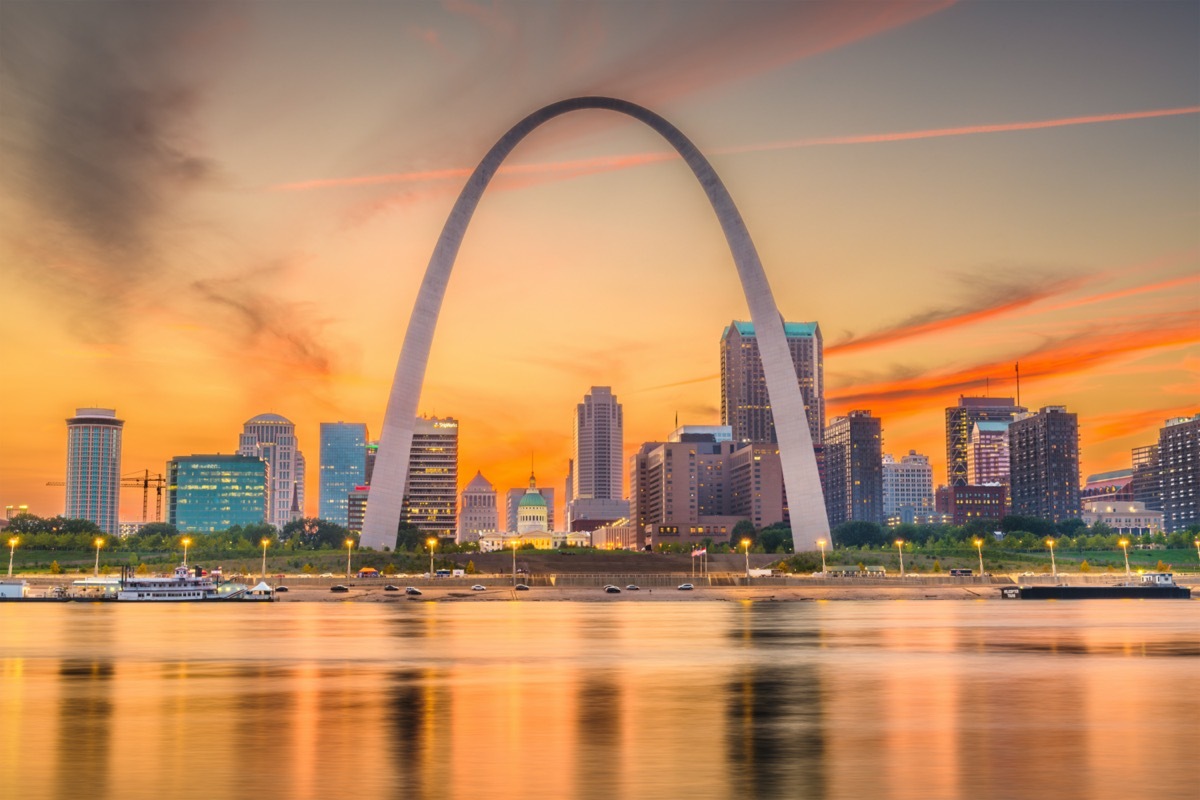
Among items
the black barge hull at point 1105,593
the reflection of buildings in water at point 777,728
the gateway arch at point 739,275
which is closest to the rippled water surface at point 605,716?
the reflection of buildings in water at point 777,728

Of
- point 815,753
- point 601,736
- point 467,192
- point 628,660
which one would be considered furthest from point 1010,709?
point 467,192

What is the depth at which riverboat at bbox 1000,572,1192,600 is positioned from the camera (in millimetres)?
91688

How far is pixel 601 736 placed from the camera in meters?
19.4

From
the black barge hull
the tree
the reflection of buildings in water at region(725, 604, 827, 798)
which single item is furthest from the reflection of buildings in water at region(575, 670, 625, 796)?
the tree

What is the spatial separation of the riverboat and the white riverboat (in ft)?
201

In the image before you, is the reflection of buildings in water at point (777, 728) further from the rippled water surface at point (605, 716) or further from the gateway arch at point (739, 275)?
the gateway arch at point (739, 275)

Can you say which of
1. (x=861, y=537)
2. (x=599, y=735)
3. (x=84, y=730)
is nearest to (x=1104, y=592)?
(x=599, y=735)

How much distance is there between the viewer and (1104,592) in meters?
98.1

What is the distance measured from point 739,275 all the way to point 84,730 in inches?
3761

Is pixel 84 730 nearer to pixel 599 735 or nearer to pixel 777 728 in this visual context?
pixel 599 735

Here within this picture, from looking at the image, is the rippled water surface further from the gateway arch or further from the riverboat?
the gateway arch

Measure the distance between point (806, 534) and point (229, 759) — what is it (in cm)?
10445

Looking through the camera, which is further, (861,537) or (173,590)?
(861,537)

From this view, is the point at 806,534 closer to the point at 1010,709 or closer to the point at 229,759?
the point at 1010,709
